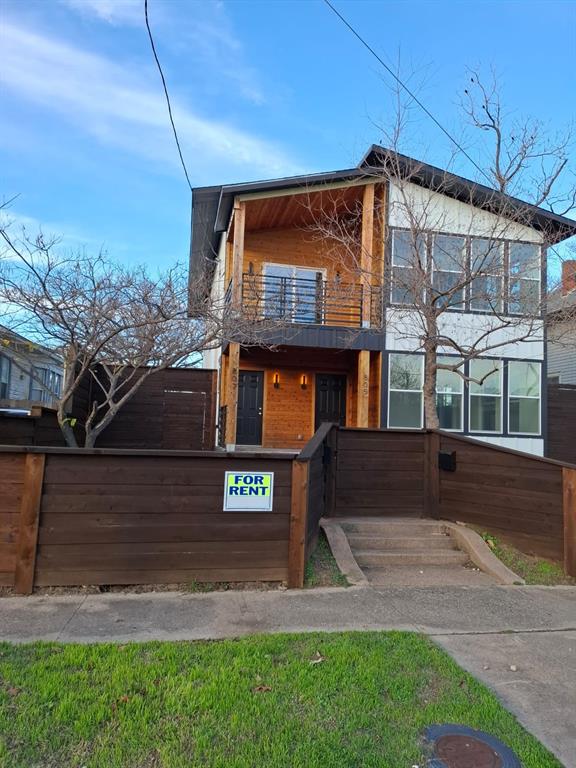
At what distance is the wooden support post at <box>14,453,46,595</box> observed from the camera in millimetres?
4641

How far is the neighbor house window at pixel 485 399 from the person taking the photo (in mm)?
12797

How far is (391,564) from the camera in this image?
633 cm

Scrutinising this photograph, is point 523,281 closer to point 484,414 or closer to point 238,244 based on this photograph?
point 484,414

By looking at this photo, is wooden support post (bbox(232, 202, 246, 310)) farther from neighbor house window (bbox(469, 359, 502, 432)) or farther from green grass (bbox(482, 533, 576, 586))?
green grass (bbox(482, 533, 576, 586))

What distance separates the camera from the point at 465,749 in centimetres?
258

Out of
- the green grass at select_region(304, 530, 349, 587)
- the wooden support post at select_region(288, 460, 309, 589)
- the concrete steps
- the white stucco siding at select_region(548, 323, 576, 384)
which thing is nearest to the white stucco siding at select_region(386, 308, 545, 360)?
the concrete steps

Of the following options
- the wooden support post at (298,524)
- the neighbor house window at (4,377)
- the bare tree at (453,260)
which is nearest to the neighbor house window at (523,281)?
the bare tree at (453,260)

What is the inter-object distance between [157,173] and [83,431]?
20.9ft

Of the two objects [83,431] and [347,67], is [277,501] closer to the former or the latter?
[83,431]

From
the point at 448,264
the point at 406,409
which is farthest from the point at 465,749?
the point at 448,264

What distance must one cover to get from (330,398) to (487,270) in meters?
6.44

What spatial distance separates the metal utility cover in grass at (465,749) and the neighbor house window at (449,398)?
403 inches

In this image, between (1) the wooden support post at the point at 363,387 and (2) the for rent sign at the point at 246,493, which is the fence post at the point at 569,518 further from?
(1) the wooden support post at the point at 363,387

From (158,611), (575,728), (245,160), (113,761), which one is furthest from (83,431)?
(575,728)
